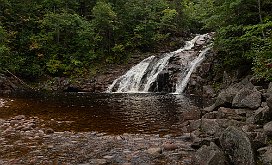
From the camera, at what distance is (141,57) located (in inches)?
1510

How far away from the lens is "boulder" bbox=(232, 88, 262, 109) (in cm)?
1167

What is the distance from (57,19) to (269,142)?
35.2 metres

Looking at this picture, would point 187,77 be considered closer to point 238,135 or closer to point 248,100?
point 248,100

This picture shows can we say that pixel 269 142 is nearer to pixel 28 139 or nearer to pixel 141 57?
pixel 28 139

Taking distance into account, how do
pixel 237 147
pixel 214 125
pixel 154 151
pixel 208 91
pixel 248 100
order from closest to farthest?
1. pixel 237 147
2. pixel 154 151
3. pixel 214 125
4. pixel 248 100
5. pixel 208 91

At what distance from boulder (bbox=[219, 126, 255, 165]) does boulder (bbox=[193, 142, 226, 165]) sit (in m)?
0.21

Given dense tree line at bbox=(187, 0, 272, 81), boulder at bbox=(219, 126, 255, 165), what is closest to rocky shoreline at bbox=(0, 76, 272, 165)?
boulder at bbox=(219, 126, 255, 165)

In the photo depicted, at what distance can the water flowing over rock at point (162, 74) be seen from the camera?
97.4 feet

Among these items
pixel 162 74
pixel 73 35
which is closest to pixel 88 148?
pixel 162 74

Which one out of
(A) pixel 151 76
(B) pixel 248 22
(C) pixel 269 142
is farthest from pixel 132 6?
(C) pixel 269 142

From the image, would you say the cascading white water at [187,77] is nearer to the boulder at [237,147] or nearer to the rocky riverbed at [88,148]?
the rocky riverbed at [88,148]

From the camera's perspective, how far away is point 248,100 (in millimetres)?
12102

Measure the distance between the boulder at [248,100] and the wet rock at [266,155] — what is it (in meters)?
4.83

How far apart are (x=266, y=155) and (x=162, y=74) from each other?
23972 mm
